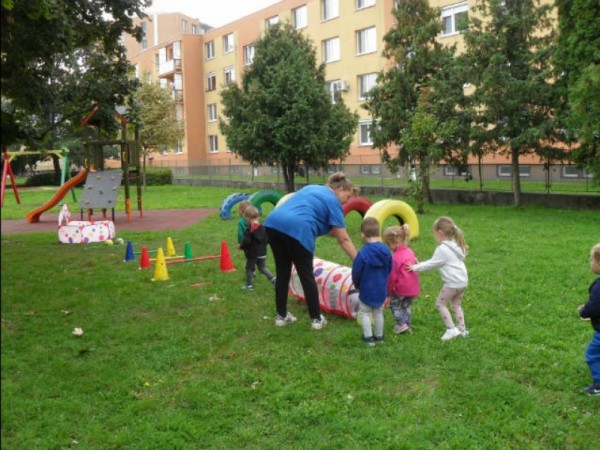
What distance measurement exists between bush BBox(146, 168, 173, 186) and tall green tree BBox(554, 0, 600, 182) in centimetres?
2896

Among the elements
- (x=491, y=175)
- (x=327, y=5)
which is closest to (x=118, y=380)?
(x=491, y=175)

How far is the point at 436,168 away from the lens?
20.2 metres

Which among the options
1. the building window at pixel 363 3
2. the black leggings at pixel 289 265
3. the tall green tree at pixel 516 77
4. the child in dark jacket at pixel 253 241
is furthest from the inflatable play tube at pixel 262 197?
the building window at pixel 363 3

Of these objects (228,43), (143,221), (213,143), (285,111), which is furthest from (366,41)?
(143,221)

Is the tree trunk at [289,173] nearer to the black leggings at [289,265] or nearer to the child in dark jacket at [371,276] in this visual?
the black leggings at [289,265]

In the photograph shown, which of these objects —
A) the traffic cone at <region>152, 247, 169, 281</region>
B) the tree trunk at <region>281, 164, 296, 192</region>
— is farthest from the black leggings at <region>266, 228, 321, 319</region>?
the tree trunk at <region>281, 164, 296, 192</region>

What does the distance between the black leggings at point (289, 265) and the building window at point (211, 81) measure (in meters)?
48.1

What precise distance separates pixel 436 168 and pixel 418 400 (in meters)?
16.0

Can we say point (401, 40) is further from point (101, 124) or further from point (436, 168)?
point (101, 124)

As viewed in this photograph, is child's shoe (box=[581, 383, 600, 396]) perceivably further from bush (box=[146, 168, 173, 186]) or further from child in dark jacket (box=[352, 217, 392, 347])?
bush (box=[146, 168, 173, 186])

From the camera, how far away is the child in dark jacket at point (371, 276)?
20.0 ft

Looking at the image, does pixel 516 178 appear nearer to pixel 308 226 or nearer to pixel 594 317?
pixel 308 226

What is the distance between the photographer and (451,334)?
21.1 ft

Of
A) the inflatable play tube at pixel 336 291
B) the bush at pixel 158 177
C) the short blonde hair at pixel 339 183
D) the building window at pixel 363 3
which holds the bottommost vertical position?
the inflatable play tube at pixel 336 291
